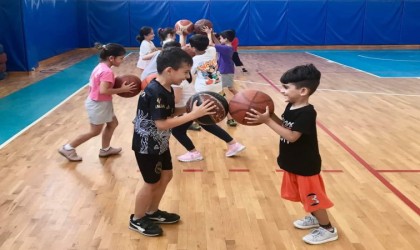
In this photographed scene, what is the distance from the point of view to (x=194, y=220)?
12.3ft

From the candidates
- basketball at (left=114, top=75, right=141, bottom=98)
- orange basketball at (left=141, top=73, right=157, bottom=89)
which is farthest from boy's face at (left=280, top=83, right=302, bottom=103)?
basketball at (left=114, top=75, right=141, bottom=98)

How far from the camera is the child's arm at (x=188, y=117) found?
2963 mm

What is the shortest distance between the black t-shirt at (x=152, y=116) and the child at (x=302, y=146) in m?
0.60

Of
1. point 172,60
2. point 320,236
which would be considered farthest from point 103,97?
point 320,236

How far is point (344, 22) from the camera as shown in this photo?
19281 millimetres

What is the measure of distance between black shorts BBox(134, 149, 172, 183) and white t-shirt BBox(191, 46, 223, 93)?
6.35 ft

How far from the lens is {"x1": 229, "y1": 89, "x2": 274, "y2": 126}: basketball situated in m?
3.15

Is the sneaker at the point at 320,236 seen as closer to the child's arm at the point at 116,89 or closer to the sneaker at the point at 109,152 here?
the child's arm at the point at 116,89

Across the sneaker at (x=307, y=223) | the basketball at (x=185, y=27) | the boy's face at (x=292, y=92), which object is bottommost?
the sneaker at (x=307, y=223)

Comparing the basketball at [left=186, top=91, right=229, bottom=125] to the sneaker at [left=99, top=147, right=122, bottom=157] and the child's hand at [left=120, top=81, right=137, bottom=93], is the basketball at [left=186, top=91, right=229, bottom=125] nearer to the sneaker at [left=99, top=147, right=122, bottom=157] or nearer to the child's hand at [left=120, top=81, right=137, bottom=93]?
the child's hand at [left=120, top=81, right=137, bottom=93]

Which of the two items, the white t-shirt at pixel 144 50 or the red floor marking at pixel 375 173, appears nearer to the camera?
the red floor marking at pixel 375 173

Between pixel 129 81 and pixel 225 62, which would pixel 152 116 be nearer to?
pixel 129 81

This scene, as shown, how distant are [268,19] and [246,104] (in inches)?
659

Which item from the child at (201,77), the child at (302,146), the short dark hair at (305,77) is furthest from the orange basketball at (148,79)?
the short dark hair at (305,77)
